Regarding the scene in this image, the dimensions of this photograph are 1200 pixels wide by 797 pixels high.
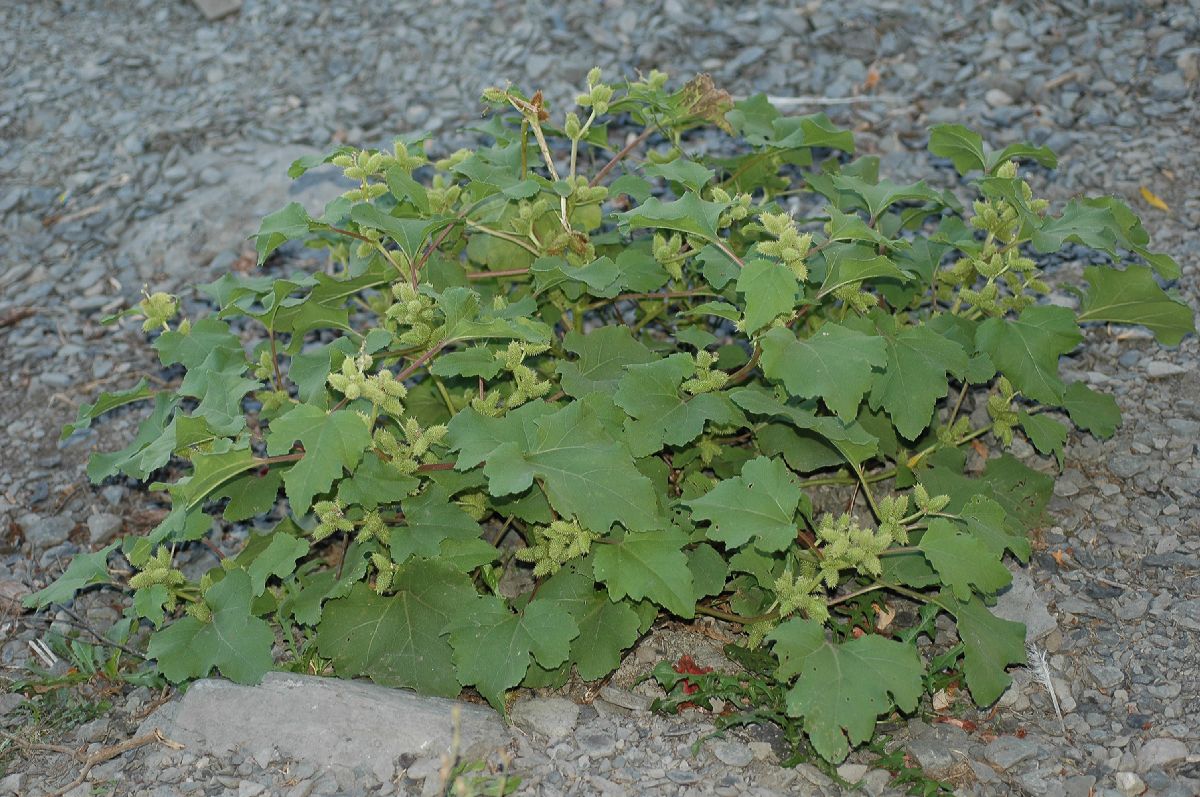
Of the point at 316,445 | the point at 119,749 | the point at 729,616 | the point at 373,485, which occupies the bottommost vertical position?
the point at 729,616

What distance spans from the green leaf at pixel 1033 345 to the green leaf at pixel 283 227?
172 centimetres

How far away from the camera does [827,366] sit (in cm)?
259

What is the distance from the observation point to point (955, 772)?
262 centimetres

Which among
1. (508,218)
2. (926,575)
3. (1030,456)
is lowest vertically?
(1030,456)

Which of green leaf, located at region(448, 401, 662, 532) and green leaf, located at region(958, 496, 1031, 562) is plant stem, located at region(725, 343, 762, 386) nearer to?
green leaf, located at region(448, 401, 662, 532)

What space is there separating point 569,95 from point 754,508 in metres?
3.10

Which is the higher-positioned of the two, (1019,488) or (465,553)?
(465,553)

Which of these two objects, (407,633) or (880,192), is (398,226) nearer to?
(407,633)

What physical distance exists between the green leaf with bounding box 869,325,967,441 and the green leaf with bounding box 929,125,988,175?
0.69 metres

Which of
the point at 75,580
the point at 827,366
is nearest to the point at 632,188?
the point at 827,366

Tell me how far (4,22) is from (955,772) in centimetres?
588

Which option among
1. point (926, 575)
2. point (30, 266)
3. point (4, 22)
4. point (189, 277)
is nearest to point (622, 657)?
point (926, 575)

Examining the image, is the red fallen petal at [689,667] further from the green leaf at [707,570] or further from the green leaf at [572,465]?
the green leaf at [572,465]

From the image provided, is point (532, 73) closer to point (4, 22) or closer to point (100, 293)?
point (100, 293)
